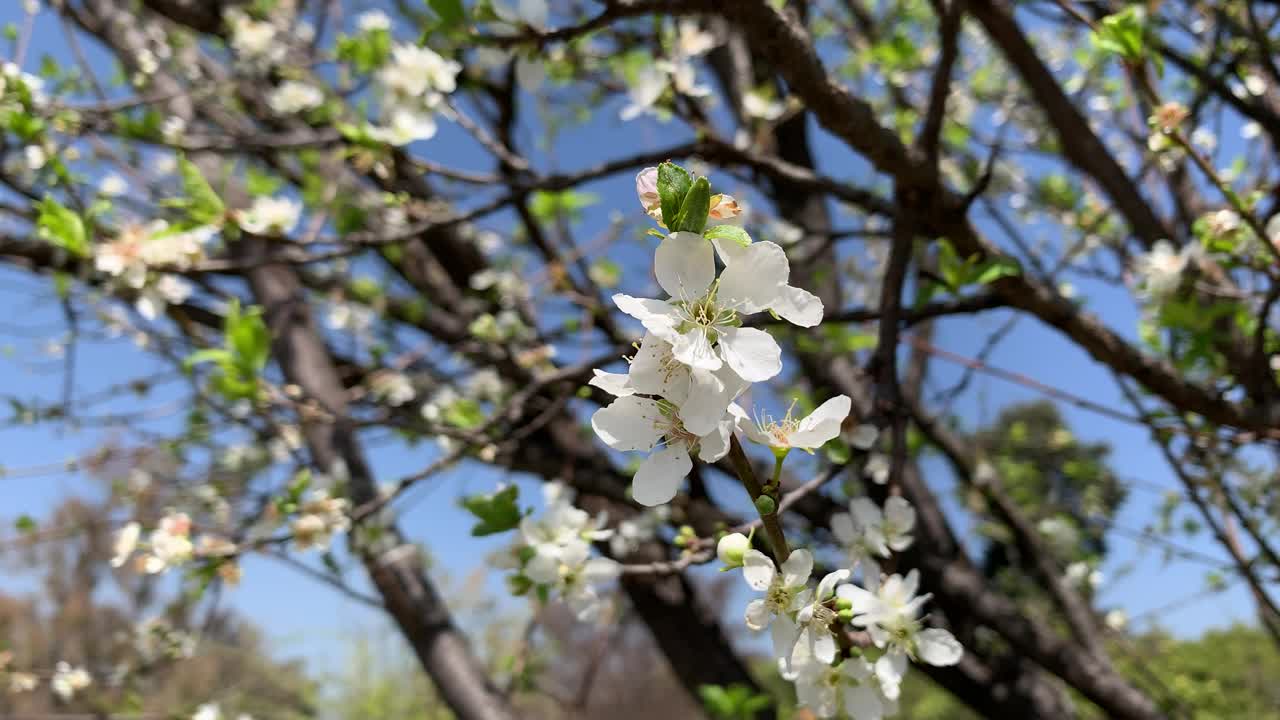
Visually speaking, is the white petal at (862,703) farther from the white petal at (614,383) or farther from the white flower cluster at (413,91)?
the white flower cluster at (413,91)

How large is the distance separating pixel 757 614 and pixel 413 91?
125 centimetres

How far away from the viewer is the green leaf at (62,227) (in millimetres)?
1177

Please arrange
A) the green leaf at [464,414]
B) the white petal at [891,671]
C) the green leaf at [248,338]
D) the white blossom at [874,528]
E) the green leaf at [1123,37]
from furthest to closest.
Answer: the green leaf at [464,414], the green leaf at [248,338], the green leaf at [1123,37], the white blossom at [874,528], the white petal at [891,671]

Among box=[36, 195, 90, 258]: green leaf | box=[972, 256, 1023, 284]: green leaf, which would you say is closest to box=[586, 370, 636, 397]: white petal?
Answer: box=[972, 256, 1023, 284]: green leaf

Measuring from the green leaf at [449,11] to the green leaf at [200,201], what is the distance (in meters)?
0.50

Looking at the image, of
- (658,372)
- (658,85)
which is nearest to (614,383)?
(658,372)

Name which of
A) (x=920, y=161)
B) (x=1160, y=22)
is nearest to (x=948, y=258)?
(x=920, y=161)

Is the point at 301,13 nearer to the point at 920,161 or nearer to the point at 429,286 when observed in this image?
the point at 429,286

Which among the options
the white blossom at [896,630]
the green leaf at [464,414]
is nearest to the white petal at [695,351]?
the white blossom at [896,630]

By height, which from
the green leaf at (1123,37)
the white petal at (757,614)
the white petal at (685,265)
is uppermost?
the green leaf at (1123,37)

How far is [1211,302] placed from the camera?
4.44 ft

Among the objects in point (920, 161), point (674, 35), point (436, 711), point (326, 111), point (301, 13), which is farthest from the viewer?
point (436, 711)

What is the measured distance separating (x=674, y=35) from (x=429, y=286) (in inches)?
48.8

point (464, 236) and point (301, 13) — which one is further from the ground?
point (301, 13)
